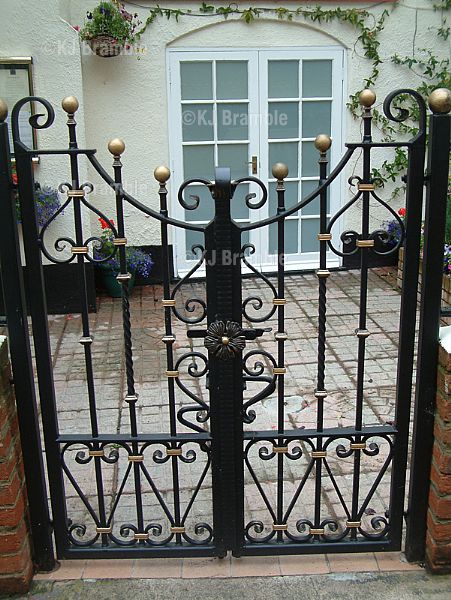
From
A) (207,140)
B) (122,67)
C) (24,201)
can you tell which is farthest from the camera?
(207,140)

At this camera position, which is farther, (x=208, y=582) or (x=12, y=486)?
(x=208, y=582)

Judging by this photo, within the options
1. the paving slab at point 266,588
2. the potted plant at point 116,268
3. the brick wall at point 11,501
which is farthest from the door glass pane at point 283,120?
the paving slab at point 266,588

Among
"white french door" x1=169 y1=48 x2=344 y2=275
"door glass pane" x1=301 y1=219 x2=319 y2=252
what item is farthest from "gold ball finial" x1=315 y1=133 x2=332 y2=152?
"door glass pane" x1=301 y1=219 x2=319 y2=252

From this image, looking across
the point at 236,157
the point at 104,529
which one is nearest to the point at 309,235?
the point at 236,157

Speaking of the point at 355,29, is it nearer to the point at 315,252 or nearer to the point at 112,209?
the point at 315,252

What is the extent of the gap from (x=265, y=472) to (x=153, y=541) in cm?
91

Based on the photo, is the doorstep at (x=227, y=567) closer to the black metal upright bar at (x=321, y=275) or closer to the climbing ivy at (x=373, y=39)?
the black metal upright bar at (x=321, y=275)

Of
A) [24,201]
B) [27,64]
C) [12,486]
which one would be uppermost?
[27,64]

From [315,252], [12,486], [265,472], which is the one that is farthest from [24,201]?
[315,252]

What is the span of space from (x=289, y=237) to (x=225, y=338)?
5116 millimetres

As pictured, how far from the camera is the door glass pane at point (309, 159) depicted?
23.6 ft

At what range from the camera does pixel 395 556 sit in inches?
107

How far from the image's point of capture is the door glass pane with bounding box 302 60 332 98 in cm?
698

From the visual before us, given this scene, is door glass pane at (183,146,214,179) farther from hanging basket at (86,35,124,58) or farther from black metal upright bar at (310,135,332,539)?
black metal upright bar at (310,135,332,539)
